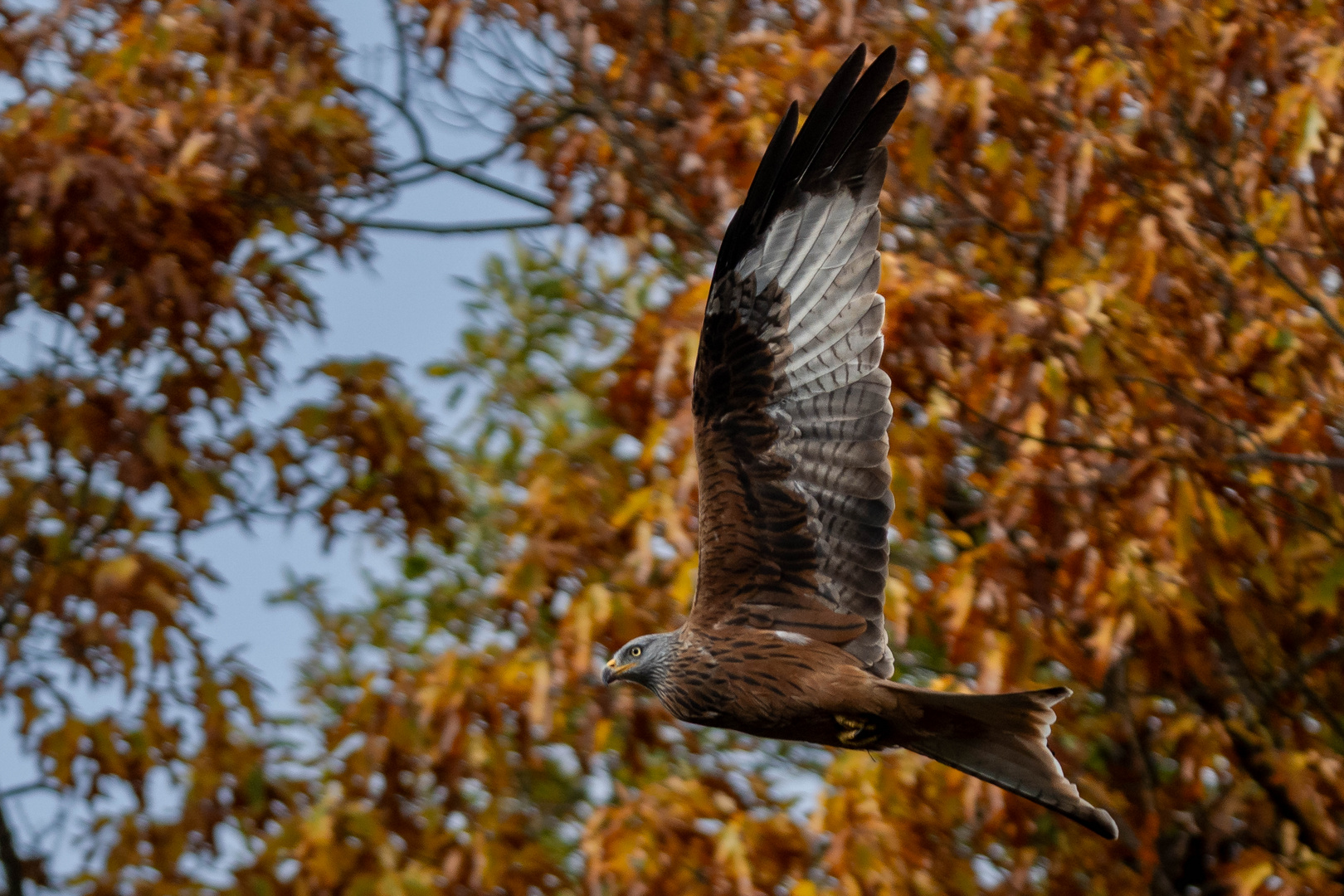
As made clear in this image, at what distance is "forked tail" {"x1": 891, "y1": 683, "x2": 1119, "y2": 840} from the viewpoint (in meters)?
3.19

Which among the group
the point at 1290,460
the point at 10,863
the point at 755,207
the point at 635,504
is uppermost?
the point at 755,207

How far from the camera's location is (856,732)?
11.3 feet

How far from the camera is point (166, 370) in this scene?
19.8 ft

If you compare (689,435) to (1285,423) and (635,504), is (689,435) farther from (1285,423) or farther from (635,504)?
(1285,423)

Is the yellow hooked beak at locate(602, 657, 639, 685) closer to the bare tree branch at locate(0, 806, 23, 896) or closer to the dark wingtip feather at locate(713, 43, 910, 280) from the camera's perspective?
the dark wingtip feather at locate(713, 43, 910, 280)

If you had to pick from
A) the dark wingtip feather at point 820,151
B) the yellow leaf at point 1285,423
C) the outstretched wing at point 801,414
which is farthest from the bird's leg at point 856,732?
the yellow leaf at point 1285,423

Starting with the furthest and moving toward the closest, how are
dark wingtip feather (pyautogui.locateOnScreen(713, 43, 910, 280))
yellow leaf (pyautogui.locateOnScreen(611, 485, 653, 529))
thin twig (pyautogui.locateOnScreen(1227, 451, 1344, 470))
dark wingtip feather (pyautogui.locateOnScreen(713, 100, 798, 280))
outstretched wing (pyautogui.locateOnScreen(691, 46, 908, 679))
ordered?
1. yellow leaf (pyautogui.locateOnScreen(611, 485, 653, 529))
2. thin twig (pyautogui.locateOnScreen(1227, 451, 1344, 470))
3. outstretched wing (pyautogui.locateOnScreen(691, 46, 908, 679))
4. dark wingtip feather (pyautogui.locateOnScreen(713, 100, 798, 280))
5. dark wingtip feather (pyautogui.locateOnScreen(713, 43, 910, 280))

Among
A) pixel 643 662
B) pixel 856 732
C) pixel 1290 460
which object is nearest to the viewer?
pixel 856 732

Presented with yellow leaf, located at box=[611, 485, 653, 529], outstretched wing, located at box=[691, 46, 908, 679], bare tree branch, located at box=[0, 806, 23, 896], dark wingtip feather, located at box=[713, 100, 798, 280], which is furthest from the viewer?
bare tree branch, located at box=[0, 806, 23, 896]

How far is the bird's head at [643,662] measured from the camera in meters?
3.57

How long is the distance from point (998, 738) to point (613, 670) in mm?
1013

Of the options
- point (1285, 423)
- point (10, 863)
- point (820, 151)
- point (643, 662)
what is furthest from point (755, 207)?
point (10, 863)

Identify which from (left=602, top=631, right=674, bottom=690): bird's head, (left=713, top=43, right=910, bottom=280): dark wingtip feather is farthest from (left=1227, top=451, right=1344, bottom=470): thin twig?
(left=602, top=631, right=674, bottom=690): bird's head

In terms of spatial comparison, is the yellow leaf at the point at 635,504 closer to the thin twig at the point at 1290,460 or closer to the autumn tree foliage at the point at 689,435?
the autumn tree foliage at the point at 689,435
